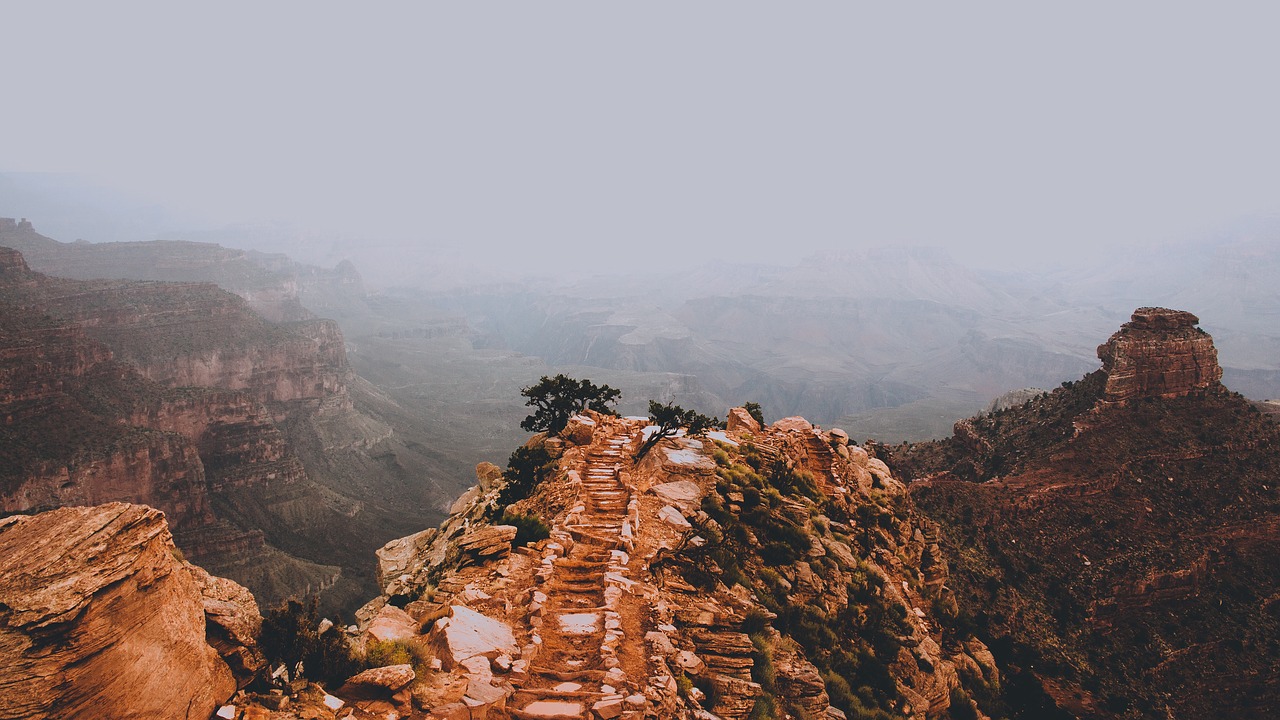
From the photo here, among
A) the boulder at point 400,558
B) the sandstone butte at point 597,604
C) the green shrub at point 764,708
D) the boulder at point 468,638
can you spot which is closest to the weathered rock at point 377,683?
the sandstone butte at point 597,604

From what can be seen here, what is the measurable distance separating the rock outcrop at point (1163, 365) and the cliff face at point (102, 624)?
56371 mm

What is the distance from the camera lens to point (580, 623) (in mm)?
11320

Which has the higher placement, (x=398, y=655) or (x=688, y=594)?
(x=398, y=655)

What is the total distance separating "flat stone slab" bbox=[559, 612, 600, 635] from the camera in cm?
1102

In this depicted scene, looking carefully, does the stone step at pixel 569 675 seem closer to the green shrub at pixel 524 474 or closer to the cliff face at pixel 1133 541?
the green shrub at pixel 524 474

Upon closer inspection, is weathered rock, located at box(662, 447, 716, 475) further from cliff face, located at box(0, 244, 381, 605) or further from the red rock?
cliff face, located at box(0, 244, 381, 605)

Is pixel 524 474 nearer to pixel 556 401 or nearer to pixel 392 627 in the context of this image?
pixel 556 401

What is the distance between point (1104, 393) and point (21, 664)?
5821 centimetres

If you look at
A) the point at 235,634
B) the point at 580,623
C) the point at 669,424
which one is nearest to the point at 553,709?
the point at 580,623

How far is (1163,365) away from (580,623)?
2092 inches

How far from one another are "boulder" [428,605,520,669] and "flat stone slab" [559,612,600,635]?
1.12 metres

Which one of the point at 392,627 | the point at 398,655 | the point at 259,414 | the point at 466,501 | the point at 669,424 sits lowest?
the point at 259,414

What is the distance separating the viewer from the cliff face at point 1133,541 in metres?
29.6

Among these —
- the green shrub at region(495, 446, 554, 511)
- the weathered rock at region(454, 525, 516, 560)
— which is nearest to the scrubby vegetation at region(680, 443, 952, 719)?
the weathered rock at region(454, 525, 516, 560)
